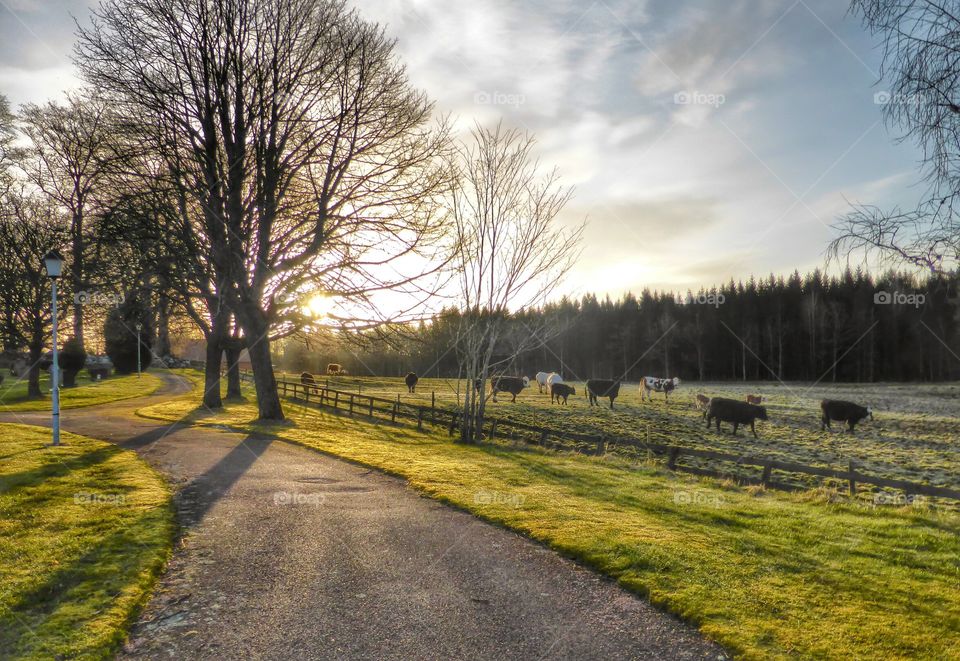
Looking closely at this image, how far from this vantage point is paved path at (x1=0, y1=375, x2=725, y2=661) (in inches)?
180

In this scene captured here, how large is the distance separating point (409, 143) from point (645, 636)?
17.5m

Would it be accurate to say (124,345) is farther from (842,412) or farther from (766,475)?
(842,412)

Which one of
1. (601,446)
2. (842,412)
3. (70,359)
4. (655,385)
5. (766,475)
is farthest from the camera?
(655,385)

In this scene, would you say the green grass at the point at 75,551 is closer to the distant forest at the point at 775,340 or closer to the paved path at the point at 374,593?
the paved path at the point at 374,593

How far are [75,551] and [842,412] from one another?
32190 millimetres

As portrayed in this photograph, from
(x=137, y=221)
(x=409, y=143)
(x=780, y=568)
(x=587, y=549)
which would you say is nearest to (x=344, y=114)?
(x=409, y=143)

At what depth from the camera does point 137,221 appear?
55.1ft

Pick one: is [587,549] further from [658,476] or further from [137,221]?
[137,221]

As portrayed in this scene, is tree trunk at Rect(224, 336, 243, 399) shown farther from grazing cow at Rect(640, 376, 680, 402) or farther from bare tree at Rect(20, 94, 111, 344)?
grazing cow at Rect(640, 376, 680, 402)

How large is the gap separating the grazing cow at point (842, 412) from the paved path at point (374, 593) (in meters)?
26.8

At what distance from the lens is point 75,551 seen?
6.54 meters

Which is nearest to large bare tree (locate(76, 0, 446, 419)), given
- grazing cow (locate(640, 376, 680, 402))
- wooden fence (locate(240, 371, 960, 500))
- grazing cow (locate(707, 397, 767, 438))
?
wooden fence (locate(240, 371, 960, 500))

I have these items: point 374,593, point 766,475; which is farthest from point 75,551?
point 766,475

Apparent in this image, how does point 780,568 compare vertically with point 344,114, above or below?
below
